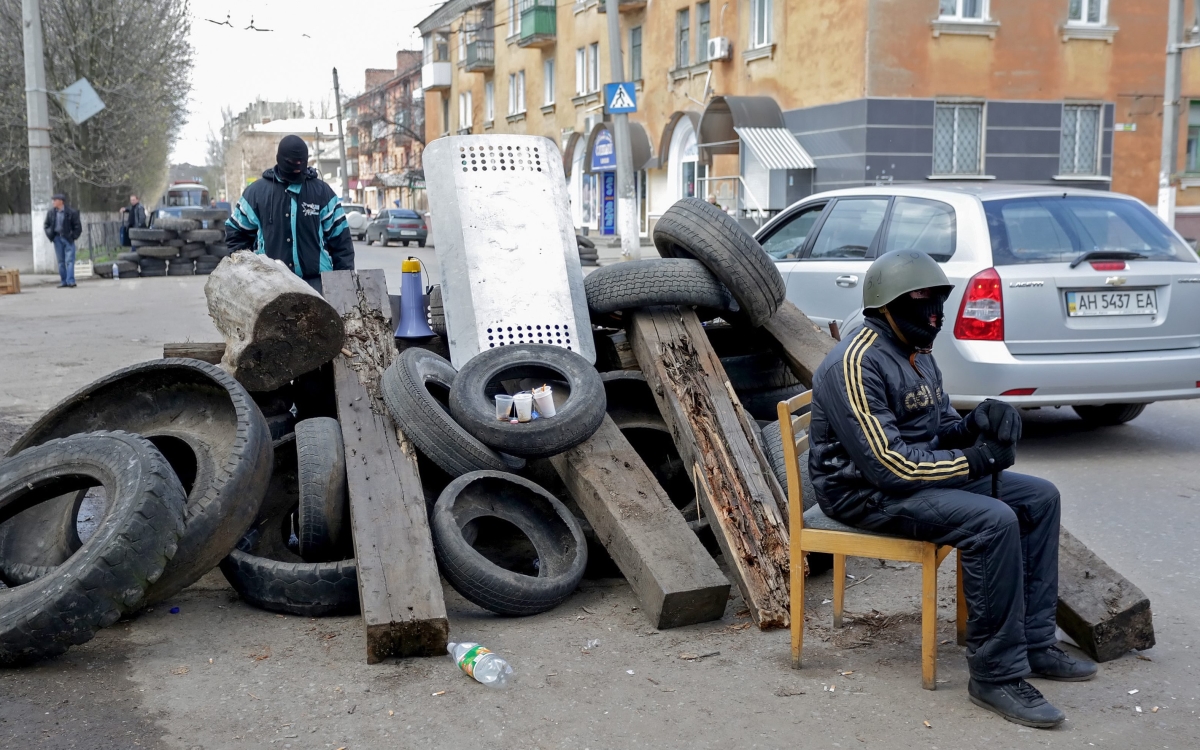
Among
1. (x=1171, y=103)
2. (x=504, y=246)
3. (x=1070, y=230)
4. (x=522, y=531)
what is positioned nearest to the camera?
(x=522, y=531)

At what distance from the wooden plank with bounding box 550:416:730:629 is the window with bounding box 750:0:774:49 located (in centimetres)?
2561

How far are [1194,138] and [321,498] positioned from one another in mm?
31606

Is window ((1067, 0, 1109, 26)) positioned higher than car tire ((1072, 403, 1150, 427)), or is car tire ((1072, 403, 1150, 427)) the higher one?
window ((1067, 0, 1109, 26))

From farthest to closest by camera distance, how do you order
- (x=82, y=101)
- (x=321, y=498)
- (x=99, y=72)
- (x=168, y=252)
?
(x=99, y=72) → (x=168, y=252) → (x=82, y=101) → (x=321, y=498)

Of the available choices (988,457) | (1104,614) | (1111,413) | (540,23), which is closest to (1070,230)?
(1111,413)

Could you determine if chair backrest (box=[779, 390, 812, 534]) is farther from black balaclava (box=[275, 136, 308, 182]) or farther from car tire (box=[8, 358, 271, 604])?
black balaclava (box=[275, 136, 308, 182])

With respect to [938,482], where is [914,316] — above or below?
above

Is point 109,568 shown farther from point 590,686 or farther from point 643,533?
point 643,533

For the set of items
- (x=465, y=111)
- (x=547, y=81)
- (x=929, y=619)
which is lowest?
(x=929, y=619)

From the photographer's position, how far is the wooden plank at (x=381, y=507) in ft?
13.5

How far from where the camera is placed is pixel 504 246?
6.97 m

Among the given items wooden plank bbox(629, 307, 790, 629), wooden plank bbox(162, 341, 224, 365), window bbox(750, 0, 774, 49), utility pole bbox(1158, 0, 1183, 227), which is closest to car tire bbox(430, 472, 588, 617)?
wooden plank bbox(629, 307, 790, 629)

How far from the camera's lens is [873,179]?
82.7 ft

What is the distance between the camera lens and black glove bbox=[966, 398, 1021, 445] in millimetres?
3539
